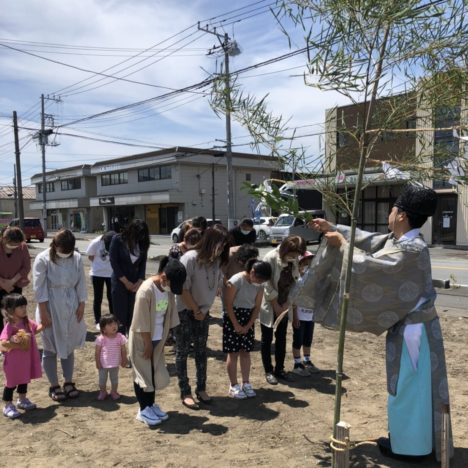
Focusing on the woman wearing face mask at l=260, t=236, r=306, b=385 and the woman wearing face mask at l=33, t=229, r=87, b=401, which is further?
the woman wearing face mask at l=260, t=236, r=306, b=385

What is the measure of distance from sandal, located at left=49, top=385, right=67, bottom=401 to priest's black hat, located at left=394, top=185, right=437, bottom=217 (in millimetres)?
3290

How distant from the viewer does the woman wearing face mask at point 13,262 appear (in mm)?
5099

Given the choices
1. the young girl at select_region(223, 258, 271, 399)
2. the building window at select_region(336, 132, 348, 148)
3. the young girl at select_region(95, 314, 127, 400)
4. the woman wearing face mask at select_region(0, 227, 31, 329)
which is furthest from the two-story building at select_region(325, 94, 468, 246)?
the woman wearing face mask at select_region(0, 227, 31, 329)

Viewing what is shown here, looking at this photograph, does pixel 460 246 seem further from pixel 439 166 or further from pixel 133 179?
pixel 133 179

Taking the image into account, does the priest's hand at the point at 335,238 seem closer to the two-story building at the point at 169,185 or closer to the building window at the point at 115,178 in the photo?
the two-story building at the point at 169,185

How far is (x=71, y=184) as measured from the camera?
53938mm

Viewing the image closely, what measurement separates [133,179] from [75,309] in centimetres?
4134

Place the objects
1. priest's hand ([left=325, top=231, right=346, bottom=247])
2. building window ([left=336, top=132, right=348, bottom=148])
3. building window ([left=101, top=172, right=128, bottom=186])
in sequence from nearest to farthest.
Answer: building window ([left=336, top=132, right=348, bottom=148]) < priest's hand ([left=325, top=231, right=346, bottom=247]) < building window ([left=101, top=172, right=128, bottom=186])

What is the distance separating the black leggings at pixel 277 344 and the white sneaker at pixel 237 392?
0.48m

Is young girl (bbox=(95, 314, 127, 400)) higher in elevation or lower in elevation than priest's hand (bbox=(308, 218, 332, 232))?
lower

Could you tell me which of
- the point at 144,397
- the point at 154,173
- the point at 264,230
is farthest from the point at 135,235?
the point at 154,173

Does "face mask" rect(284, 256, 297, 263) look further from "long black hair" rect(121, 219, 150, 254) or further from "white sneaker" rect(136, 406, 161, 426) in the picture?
"white sneaker" rect(136, 406, 161, 426)

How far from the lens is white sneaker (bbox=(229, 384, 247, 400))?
4254 mm

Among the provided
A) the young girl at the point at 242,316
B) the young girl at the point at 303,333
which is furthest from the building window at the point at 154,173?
the young girl at the point at 242,316
